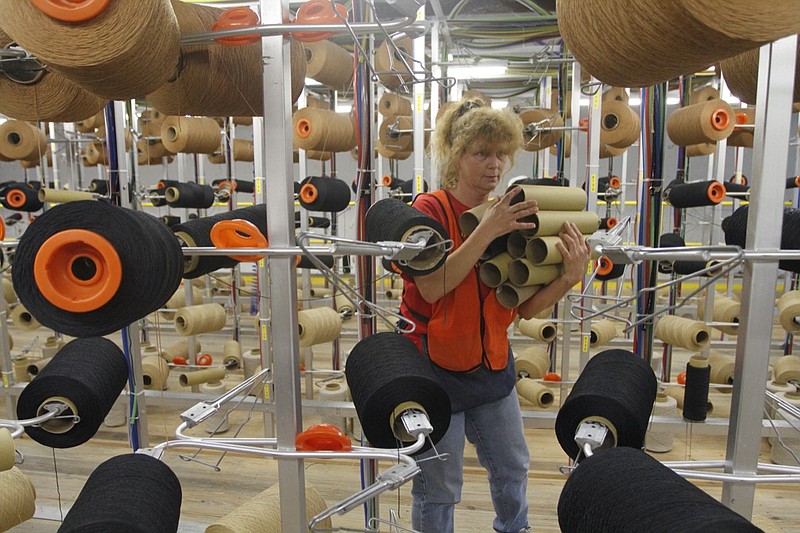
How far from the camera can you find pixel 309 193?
3.00 metres

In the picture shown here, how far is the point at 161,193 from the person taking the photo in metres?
4.46

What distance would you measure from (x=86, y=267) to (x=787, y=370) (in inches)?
150

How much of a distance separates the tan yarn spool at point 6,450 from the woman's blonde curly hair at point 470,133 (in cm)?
121

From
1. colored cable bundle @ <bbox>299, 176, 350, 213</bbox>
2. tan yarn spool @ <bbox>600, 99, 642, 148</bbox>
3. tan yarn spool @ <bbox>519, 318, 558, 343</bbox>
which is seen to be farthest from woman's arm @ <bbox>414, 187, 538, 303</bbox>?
tan yarn spool @ <bbox>600, 99, 642, 148</bbox>

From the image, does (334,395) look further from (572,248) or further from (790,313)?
(790,313)

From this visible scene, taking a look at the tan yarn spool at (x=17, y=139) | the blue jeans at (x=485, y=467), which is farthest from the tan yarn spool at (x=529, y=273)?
the tan yarn spool at (x=17, y=139)

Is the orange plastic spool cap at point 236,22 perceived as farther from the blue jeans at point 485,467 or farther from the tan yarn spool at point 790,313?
the tan yarn spool at point 790,313

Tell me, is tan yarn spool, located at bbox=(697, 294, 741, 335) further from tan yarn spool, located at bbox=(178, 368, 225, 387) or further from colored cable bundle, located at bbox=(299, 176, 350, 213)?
tan yarn spool, located at bbox=(178, 368, 225, 387)

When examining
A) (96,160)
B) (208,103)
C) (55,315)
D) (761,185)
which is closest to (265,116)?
(208,103)

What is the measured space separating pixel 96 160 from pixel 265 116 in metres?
5.34

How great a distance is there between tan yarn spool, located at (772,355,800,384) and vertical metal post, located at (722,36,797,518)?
261cm

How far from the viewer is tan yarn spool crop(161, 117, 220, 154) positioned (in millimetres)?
3684

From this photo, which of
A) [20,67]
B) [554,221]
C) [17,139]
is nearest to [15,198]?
[17,139]

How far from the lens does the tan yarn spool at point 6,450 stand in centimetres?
119
